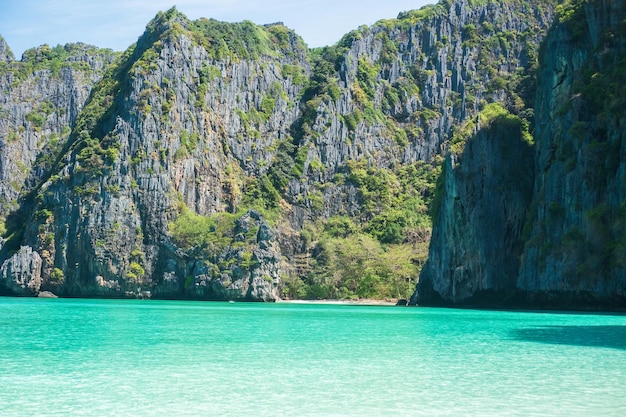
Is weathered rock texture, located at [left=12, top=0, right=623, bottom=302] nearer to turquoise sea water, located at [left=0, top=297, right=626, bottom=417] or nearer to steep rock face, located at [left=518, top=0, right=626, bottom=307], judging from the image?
steep rock face, located at [left=518, top=0, right=626, bottom=307]

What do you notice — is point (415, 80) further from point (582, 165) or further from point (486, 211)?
point (582, 165)

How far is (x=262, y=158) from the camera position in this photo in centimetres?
13725

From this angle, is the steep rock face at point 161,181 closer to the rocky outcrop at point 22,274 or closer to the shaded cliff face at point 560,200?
the rocky outcrop at point 22,274

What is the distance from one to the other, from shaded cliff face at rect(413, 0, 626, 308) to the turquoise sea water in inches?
979

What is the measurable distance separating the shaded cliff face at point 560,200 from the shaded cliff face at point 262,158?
2395cm

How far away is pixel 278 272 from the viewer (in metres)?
112

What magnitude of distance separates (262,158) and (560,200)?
76.8 metres

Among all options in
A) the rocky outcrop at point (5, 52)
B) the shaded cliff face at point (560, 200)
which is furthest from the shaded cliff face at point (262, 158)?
the rocky outcrop at point (5, 52)

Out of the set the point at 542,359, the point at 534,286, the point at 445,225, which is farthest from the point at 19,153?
the point at 542,359

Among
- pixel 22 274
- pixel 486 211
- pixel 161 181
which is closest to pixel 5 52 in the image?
pixel 161 181

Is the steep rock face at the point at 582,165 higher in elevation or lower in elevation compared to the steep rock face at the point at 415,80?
lower

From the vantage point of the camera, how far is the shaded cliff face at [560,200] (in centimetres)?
6016

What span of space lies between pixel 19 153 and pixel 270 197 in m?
53.1

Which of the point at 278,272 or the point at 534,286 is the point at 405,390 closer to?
the point at 534,286
